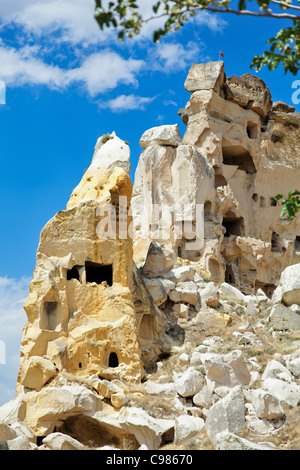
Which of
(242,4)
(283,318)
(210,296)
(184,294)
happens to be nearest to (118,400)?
(184,294)

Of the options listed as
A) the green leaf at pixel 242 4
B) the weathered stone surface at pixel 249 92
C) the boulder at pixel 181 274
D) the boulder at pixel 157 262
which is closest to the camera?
the green leaf at pixel 242 4

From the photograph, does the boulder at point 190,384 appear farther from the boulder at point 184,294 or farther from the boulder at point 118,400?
the boulder at point 184,294

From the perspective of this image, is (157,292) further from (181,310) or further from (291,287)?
(291,287)

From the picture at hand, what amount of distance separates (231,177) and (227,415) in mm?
20266

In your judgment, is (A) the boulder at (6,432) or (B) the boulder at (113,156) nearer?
(A) the boulder at (6,432)

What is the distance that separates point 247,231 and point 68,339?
17.2 metres

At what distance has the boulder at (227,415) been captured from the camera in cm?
1755

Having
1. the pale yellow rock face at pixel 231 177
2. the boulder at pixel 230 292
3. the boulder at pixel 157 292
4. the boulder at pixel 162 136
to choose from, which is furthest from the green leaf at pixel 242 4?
the boulder at pixel 162 136

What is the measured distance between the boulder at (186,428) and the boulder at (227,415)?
0.27m

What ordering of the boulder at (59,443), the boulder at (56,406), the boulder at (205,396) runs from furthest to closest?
the boulder at (205,396) → the boulder at (56,406) → the boulder at (59,443)

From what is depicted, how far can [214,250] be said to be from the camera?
31906mm

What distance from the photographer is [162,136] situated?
33875mm
